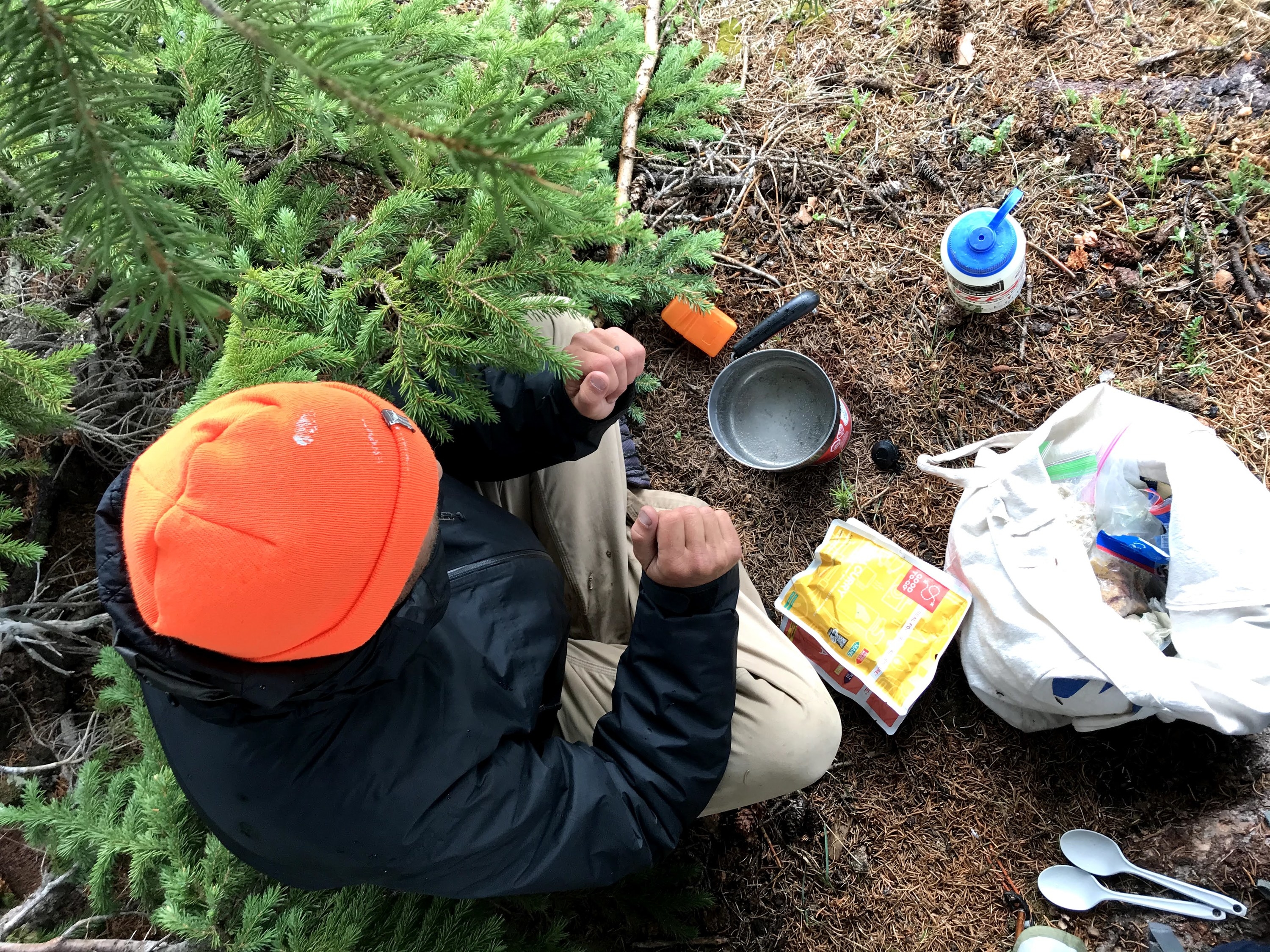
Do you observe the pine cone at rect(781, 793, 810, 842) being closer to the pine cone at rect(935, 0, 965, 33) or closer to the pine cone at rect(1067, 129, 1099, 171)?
the pine cone at rect(1067, 129, 1099, 171)

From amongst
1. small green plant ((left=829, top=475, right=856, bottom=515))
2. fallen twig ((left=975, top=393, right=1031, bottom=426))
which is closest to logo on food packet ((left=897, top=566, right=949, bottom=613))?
small green plant ((left=829, top=475, right=856, bottom=515))

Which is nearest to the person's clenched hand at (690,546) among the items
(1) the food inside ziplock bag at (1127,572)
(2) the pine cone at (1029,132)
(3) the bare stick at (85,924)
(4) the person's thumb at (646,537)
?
(4) the person's thumb at (646,537)

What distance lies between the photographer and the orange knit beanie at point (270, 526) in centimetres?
97

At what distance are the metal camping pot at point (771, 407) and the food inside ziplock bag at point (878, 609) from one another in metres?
0.31

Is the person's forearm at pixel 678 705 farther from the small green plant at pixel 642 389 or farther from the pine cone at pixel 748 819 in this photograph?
the small green plant at pixel 642 389

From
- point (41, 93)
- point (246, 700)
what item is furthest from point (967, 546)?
point (41, 93)

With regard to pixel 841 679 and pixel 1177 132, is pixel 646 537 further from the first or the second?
pixel 1177 132

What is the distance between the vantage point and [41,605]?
6.09 feet

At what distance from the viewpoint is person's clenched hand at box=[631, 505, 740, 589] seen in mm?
1610

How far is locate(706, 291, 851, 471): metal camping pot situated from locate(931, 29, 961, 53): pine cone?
3.36ft

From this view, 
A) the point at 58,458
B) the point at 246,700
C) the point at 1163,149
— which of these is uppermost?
the point at 1163,149

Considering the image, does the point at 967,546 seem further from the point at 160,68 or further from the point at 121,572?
the point at 160,68

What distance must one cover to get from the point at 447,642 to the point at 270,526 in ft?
1.85

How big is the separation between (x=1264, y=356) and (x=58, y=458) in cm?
355
